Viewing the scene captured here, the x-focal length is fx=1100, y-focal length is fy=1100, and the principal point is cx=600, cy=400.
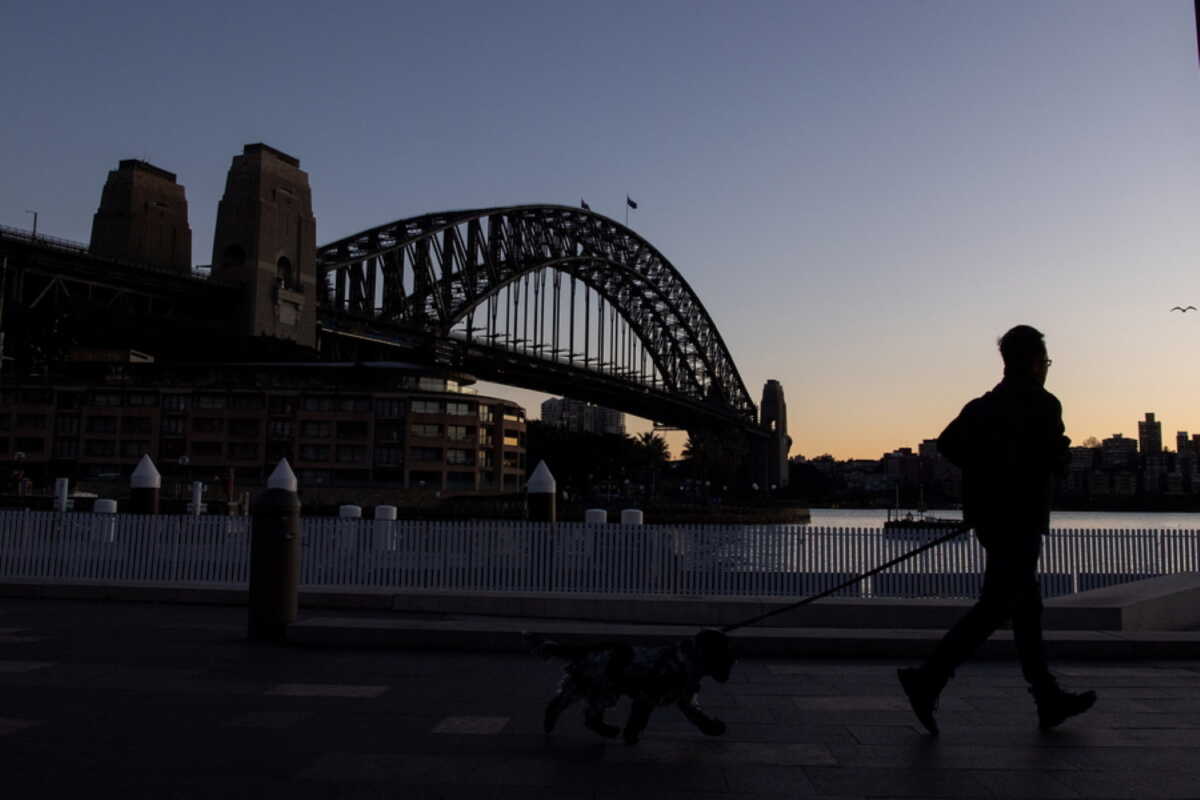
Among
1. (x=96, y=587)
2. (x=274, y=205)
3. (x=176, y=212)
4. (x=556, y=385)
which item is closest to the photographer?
(x=96, y=587)

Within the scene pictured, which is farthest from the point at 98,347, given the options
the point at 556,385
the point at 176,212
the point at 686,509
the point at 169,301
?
the point at 686,509

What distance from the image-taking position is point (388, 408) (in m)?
81.3

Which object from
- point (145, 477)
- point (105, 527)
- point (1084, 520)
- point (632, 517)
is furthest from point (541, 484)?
point (1084, 520)

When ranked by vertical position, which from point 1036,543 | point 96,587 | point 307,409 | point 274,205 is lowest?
point 96,587

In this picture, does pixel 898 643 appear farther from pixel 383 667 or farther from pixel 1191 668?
pixel 383 667

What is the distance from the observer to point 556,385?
279ft

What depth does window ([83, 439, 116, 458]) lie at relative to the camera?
78.8 m

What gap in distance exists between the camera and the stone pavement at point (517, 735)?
4523 millimetres

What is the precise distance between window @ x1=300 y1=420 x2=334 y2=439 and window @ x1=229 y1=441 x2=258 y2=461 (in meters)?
3.57

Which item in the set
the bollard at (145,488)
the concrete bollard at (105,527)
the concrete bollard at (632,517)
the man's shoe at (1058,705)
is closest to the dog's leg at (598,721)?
the man's shoe at (1058,705)

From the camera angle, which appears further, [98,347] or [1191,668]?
[98,347]

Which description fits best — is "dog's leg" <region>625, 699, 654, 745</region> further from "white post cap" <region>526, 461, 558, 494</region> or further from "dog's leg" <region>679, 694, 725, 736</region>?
"white post cap" <region>526, 461, 558, 494</region>

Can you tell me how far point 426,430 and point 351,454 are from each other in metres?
5.73

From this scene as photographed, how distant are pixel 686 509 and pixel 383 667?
268 feet
